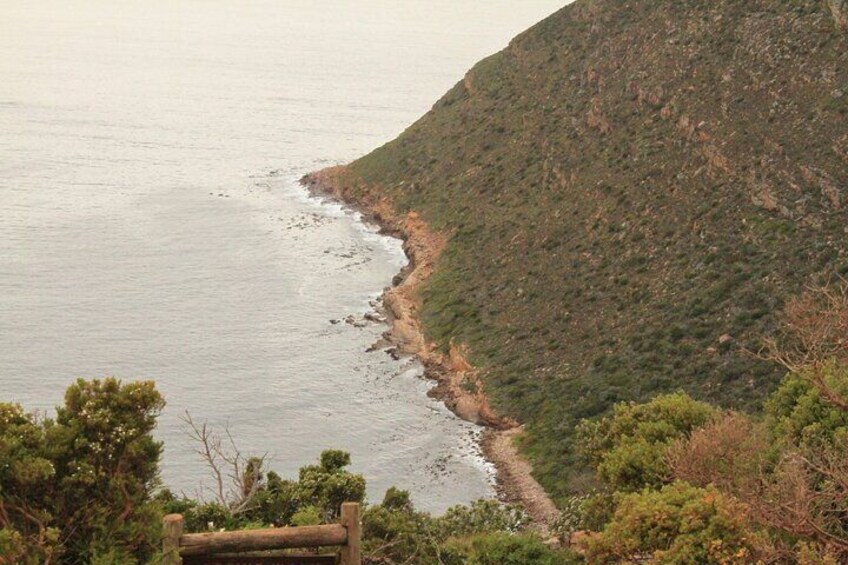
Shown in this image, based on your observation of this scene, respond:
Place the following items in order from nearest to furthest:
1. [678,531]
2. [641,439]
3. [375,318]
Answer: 1. [678,531]
2. [641,439]
3. [375,318]

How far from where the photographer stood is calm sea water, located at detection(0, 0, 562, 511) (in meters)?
52.7

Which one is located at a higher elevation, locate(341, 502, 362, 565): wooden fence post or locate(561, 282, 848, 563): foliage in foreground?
locate(341, 502, 362, 565): wooden fence post

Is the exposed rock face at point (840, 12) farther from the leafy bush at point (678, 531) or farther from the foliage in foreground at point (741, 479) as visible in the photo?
the leafy bush at point (678, 531)

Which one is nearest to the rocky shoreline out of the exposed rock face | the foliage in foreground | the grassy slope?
the grassy slope

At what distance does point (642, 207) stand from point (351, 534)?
48509mm

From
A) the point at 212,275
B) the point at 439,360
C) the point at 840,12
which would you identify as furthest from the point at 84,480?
the point at 212,275

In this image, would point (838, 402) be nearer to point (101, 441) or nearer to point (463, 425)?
point (101, 441)

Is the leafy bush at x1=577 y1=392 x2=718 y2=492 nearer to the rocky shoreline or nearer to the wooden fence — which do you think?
the rocky shoreline

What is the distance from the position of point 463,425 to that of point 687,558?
33.8 m

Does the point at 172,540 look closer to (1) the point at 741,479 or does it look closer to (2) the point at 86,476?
(2) the point at 86,476

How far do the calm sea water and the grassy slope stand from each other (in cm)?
491

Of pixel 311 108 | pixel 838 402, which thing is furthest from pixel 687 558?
pixel 311 108

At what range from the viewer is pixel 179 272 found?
74.4m

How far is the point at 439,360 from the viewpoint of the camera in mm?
57500
